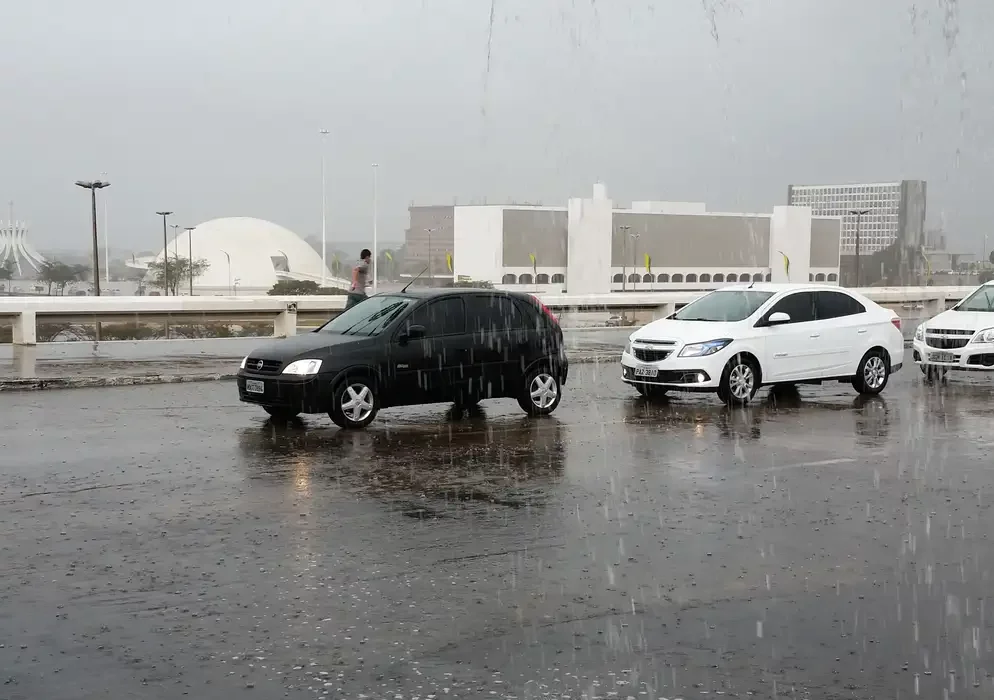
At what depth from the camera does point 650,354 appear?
15.4 metres

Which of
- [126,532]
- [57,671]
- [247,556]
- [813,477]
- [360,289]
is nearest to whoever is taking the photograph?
[57,671]

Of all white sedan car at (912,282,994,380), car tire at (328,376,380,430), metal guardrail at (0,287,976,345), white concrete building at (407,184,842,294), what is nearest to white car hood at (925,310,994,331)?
white sedan car at (912,282,994,380)

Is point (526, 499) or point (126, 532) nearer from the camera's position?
point (126, 532)

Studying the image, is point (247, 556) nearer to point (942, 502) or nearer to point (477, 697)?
point (477, 697)

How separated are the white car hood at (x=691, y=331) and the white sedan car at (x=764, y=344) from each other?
0.01 meters

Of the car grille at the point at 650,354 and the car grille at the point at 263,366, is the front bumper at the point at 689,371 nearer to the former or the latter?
the car grille at the point at 650,354

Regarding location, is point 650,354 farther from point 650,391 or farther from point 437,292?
point 437,292

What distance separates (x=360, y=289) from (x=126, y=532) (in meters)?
12.1

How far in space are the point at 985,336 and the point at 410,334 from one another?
10.3m

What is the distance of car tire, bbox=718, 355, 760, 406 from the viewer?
48.9 feet

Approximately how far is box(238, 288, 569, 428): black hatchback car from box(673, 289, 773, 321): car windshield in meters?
2.83

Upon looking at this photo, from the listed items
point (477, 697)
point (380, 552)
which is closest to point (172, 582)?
point (380, 552)

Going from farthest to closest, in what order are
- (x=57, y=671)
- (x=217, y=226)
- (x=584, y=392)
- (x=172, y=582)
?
(x=217, y=226) → (x=584, y=392) → (x=172, y=582) → (x=57, y=671)

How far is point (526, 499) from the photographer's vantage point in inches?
341
